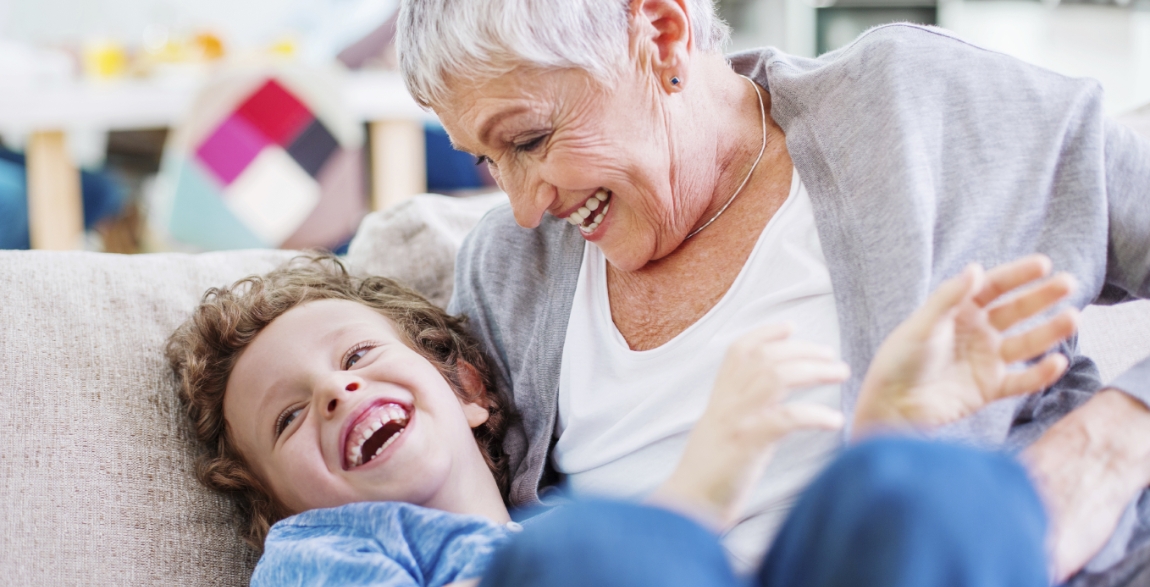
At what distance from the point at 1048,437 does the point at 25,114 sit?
3.34 meters

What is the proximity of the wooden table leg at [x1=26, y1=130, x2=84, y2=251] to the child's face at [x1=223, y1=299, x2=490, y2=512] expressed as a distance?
2.32 meters

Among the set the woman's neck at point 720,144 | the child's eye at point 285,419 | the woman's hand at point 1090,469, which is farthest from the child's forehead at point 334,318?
the woman's hand at point 1090,469

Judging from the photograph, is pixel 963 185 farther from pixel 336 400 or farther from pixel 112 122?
pixel 112 122

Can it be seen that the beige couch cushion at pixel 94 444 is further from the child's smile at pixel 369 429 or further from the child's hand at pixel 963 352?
the child's hand at pixel 963 352

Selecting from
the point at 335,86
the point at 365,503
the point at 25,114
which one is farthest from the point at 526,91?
the point at 25,114

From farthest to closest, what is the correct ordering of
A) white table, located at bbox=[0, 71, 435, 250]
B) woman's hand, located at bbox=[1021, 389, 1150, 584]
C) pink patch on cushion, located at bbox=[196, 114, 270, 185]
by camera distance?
white table, located at bbox=[0, 71, 435, 250] → pink patch on cushion, located at bbox=[196, 114, 270, 185] → woman's hand, located at bbox=[1021, 389, 1150, 584]

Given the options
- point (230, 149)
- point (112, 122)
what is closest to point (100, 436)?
point (230, 149)

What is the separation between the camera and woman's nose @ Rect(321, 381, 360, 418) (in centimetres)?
120

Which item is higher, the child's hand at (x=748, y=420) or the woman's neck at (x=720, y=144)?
the woman's neck at (x=720, y=144)

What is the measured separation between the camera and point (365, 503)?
1157 millimetres

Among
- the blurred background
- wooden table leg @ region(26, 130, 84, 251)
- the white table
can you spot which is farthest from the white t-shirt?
wooden table leg @ region(26, 130, 84, 251)

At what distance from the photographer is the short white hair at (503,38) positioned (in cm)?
112

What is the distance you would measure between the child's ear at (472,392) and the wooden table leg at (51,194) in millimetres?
2393

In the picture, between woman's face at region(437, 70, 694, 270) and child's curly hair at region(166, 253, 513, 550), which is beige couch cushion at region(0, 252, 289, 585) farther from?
woman's face at region(437, 70, 694, 270)
